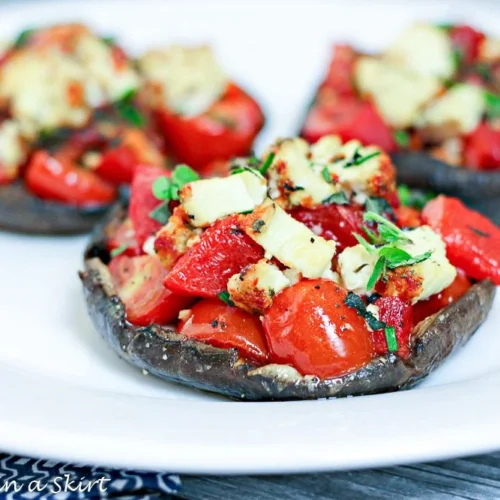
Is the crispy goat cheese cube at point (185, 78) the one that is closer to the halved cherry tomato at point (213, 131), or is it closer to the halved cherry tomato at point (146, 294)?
the halved cherry tomato at point (213, 131)

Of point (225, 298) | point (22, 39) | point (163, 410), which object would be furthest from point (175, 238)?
point (22, 39)

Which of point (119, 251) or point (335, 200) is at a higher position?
point (335, 200)

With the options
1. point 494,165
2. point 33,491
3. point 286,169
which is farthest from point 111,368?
point 494,165

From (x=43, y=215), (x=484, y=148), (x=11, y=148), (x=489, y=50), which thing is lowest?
(x=43, y=215)

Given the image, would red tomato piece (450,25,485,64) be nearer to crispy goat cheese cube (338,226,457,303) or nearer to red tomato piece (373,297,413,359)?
crispy goat cheese cube (338,226,457,303)

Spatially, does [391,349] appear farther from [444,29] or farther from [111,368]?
[444,29]

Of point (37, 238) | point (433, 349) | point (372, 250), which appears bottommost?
point (37, 238)

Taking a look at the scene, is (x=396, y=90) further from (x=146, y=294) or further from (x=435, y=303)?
(x=146, y=294)
